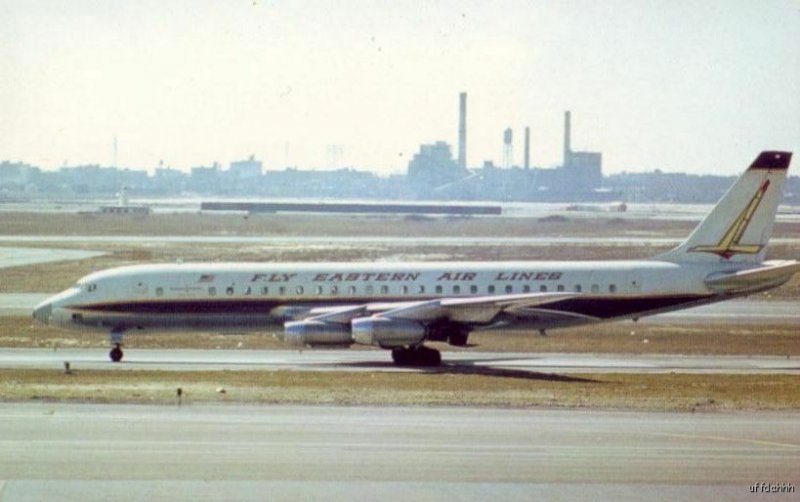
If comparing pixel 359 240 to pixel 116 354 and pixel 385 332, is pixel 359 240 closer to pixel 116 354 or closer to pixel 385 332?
pixel 116 354

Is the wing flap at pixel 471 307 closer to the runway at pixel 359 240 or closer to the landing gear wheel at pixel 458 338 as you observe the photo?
the landing gear wheel at pixel 458 338

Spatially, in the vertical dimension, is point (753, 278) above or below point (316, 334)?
above

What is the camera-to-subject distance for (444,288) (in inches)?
1679

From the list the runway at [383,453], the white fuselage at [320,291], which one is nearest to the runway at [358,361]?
the white fuselage at [320,291]

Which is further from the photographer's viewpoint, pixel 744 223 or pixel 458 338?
pixel 744 223

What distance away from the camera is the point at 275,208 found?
17838 cm

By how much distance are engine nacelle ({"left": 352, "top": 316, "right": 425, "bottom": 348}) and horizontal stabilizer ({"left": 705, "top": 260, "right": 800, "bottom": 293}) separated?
1056 cm

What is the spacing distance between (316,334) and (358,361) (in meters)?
2.48

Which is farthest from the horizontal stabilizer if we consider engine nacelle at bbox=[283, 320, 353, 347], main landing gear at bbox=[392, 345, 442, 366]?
engine nacelle at bbox=[283, 320, 353, 347]

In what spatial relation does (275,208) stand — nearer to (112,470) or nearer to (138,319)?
(138,319)

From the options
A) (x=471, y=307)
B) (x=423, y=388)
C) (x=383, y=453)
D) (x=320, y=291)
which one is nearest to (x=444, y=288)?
(x=471, y=307)

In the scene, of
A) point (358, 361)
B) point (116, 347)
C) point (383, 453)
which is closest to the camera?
point (383, 453)

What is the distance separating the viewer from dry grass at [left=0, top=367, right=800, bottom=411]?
2939cm

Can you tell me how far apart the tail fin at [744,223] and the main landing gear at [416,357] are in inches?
369
